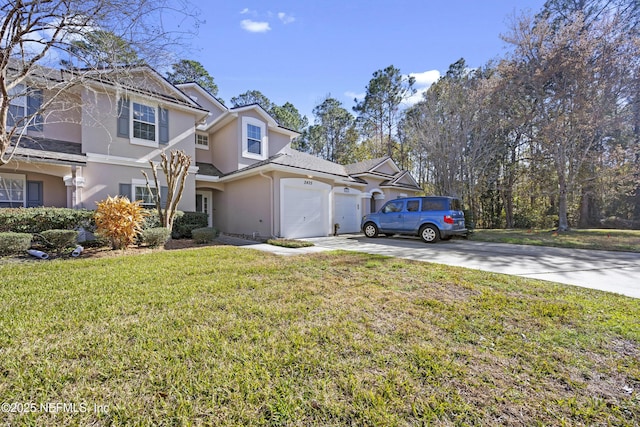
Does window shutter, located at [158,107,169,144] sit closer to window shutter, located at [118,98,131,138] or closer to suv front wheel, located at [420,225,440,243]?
window shutter, located at [118,98,131,138]

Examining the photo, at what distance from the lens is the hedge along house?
30.1ft

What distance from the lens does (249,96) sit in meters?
30.2

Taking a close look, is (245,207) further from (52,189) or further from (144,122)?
(52,189)

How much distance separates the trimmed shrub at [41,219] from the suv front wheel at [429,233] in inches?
470

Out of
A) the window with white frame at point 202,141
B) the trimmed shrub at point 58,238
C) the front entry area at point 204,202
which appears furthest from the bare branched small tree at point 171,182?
the window with white frame at point 202,141

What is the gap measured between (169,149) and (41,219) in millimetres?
5135

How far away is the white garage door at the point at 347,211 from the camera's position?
14.4 meters

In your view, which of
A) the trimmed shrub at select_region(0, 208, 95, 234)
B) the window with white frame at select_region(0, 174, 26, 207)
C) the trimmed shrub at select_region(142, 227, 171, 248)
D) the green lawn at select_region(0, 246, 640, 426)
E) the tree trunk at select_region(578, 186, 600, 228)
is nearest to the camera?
the green lawn at select_region(0, 246, 640, 426)

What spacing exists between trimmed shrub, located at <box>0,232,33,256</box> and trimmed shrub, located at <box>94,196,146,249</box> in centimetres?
145

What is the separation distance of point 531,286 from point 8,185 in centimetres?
1581

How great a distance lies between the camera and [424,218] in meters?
10.3

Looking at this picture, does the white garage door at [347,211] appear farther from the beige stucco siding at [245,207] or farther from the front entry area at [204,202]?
the front entry area at [204,202]

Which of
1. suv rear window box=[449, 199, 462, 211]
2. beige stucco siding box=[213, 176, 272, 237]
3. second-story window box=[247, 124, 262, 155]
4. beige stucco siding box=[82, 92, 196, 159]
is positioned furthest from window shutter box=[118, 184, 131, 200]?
suv rear window box=[449, 199, 462, 211]

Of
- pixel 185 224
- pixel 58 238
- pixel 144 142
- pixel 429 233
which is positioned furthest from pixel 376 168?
pixel 58 238
